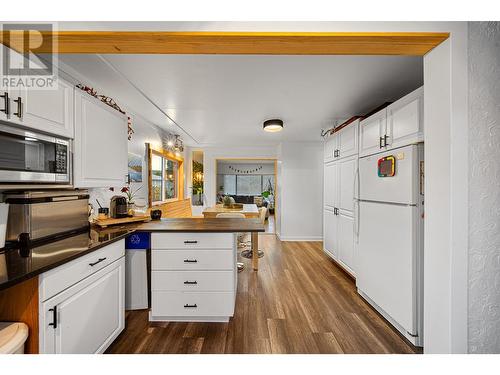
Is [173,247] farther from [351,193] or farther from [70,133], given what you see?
[351,193]

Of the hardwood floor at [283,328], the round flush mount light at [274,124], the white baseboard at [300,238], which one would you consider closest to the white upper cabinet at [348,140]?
the round flush mount light at [274,124]

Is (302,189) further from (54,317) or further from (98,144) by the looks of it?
(54,317)

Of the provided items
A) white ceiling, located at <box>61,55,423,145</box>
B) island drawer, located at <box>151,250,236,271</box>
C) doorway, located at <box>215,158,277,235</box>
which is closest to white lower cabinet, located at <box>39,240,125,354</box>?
island drawer, located at <box>151,250,236,271</box>

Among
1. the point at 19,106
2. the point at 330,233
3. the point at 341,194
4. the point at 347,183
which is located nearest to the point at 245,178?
the point at 330,233

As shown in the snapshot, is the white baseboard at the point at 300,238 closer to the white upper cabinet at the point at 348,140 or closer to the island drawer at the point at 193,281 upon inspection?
the white upper cabinet at the point at 348,140

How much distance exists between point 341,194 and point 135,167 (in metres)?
3.12

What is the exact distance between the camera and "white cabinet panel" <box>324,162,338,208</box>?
3430 millimetres

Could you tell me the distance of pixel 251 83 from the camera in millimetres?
2322

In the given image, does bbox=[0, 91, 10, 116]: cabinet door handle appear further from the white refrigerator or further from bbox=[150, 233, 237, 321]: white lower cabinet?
the white refrigerator

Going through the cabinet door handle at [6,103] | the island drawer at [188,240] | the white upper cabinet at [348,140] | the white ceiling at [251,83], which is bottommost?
the island drawer at [188,240]

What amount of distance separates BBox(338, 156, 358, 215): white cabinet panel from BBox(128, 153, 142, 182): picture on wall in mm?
3065

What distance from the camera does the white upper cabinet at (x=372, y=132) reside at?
2.21 m

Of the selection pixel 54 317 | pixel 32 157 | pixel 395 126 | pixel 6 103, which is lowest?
pixel 54 317

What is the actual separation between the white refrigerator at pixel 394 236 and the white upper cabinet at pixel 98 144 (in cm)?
256
